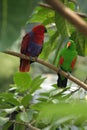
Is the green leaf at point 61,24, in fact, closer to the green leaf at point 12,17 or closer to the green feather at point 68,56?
the green leaf at point 12,17

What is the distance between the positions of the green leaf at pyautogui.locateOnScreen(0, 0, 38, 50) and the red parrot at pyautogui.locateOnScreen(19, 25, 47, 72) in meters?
1.47

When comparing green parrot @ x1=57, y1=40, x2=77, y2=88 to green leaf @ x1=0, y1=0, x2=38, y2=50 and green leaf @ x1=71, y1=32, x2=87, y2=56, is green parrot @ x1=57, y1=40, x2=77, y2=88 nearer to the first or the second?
green leaf @ x1=71, y1=32, x2=87, y2=56

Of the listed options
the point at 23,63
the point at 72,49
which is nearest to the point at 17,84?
the point at 23,63

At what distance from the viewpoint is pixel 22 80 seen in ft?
4.18

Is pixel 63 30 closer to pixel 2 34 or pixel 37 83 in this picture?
pixel 37 83

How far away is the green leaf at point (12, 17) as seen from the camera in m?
0.41

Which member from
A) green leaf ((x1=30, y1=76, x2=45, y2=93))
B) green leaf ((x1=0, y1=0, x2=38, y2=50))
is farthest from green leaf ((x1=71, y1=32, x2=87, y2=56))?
green leaf ((x1=0, y1=0, x2=38, y2=50))

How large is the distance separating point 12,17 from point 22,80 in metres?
0.84

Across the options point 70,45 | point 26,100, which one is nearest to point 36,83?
point 26,100

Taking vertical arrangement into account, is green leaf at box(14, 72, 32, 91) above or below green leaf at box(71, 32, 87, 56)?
below

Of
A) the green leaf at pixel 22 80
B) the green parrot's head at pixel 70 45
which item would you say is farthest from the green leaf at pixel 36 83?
the green parrot's head at pixel 70 45

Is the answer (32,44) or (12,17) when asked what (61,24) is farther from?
(32,44)

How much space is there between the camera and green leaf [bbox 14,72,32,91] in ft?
4.16

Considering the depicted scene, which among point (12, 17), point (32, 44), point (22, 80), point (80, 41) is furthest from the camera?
point (32, 44)
